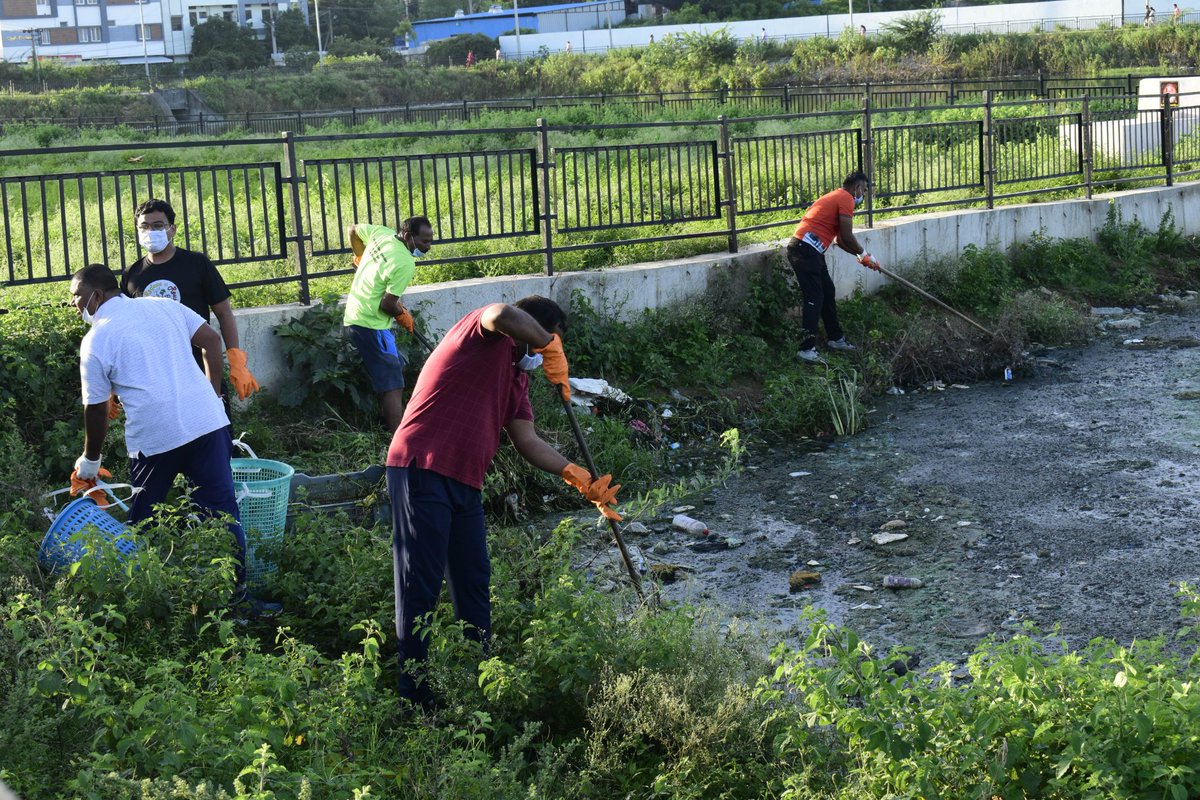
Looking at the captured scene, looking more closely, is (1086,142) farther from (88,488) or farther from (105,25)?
(105,25)

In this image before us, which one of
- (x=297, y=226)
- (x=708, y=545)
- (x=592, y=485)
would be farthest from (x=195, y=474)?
(x=297, y=226)

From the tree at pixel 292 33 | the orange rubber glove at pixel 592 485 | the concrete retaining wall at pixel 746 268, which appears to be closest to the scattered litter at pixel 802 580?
the orange rubber glove at pixel 592 485

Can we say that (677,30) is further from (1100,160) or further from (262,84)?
(1100,160)

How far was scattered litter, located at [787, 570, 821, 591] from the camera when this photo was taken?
6.50 metres

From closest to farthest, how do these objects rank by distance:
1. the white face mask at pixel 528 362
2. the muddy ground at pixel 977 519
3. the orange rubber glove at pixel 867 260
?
the white face mask at pixel 528 362 < the muddy ground at pixel 977 519 < the orange rubber glove at pixel 867 260

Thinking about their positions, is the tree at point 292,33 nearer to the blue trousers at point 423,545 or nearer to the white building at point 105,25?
the white building at point 105,25

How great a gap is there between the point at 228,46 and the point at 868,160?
6226 centimetres

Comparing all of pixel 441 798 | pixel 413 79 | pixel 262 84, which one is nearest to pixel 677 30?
pixel 413 79

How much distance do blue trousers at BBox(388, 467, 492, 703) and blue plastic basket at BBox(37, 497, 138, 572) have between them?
136 centimetres

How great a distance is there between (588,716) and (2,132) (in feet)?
96.3

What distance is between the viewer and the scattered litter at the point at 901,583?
Answer: 6414 millimetres

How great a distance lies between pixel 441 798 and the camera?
3717 mm

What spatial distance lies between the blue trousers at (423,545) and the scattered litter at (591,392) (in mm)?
4189

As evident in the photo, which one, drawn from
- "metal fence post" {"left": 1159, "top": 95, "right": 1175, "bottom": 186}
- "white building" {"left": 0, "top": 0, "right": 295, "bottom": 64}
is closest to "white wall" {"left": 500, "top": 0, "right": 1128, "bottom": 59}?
"white building" {"left": 0, "top": 0, "right": 295, "bottom": 64}
